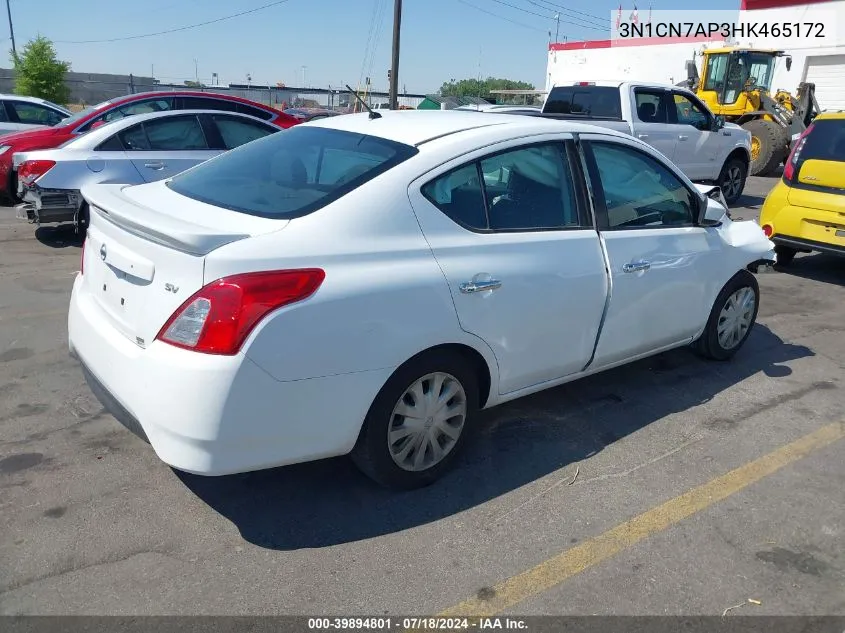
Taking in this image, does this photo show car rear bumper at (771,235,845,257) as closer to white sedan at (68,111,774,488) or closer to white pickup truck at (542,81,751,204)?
white pickup truck at (542,81,751,204)

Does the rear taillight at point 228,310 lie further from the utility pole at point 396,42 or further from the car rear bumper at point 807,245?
the utility pole at point 396,42

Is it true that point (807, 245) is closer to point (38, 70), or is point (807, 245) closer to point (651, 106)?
point (651, 106)

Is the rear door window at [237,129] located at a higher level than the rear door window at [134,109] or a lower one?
lower

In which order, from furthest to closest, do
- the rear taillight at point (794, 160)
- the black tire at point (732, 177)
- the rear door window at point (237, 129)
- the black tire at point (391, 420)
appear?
1. the black tire at point (732, 177)
2. the rear door window at point (237, 129)
3. the rear taillight at point (794, 160)
4. the black tire at point (391, 420)

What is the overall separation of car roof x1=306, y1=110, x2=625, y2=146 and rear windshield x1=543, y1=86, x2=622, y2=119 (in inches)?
264

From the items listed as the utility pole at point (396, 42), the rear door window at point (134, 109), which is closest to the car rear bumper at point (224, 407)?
the rear door window at point (134, 109)

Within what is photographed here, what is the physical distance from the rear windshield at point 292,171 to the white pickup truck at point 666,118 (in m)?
6.81

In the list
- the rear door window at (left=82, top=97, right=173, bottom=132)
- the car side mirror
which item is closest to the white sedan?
the car side mirror

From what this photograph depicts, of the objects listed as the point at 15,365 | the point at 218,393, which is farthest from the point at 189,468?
the point at 15,365

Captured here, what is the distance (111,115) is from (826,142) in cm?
860

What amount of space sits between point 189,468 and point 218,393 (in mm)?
356

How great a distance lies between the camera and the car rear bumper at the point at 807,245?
7320mm

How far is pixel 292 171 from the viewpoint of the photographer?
142 inches

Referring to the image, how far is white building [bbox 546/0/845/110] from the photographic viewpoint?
3044cm
